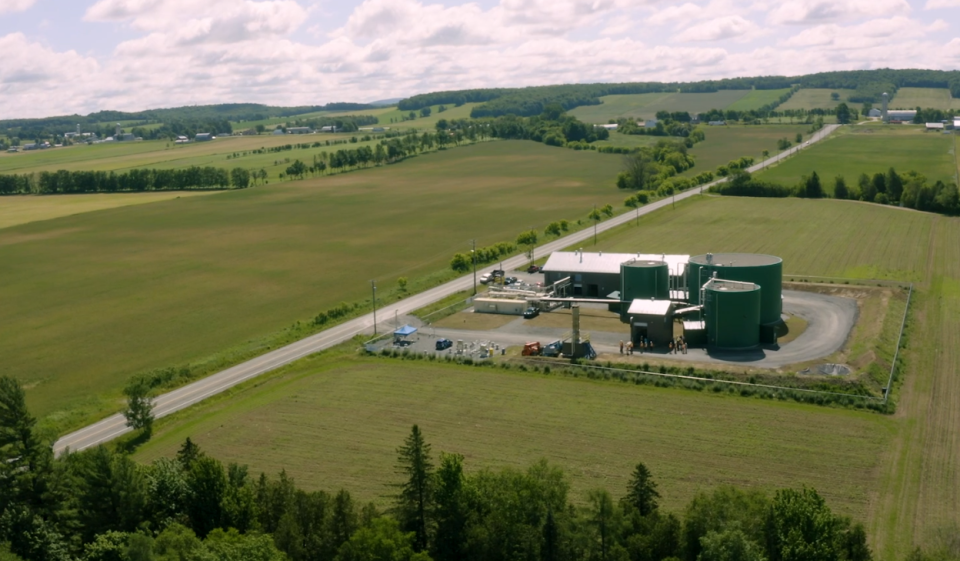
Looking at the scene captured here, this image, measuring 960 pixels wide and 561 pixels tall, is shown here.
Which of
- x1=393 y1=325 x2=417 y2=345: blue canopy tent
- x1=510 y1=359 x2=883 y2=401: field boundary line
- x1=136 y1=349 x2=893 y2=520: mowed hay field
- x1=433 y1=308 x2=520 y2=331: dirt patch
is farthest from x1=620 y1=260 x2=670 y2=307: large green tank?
x1=393 y1=325 x2=417 y2=345: blue canopy tent

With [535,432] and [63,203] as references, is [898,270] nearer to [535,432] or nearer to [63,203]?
[535,432]

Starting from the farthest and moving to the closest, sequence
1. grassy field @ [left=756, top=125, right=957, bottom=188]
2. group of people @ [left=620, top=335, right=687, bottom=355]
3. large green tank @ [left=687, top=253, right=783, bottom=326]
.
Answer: grassy field @ [left=756, top=125, right=957, bottom=188] < large green tank @ [left=687, top=253, right=783, bottom=326] < group of people @ [left=620, top=335, right=687, bottom=355]

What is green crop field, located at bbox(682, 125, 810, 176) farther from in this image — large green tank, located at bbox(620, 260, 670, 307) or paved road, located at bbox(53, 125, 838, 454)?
large green tank, located at bbox(620, 260, 670, 307)

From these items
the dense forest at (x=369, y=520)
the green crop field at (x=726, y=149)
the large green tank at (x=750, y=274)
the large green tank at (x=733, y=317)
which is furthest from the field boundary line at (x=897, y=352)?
the green crop field at (x=726, y=149)

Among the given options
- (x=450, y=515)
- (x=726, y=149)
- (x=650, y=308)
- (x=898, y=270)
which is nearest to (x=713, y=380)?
(x=650, y=308)

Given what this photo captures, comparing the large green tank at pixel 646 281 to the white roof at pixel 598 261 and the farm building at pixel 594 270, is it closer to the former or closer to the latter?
the farm building at pixel 594 270

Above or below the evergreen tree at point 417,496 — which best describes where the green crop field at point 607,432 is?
below

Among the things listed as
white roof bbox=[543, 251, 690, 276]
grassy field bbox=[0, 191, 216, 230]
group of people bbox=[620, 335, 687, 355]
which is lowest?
group of people bbox=[620, 335, 687, 355]
